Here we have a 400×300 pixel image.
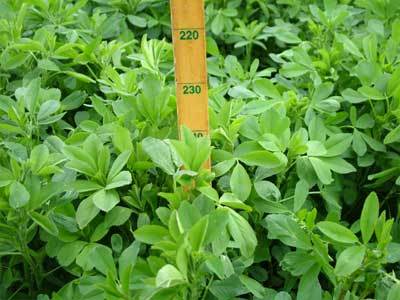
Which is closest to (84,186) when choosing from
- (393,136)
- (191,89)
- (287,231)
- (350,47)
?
(191,89)

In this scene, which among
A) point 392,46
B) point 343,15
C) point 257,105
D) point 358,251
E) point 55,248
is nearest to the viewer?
point 358,251

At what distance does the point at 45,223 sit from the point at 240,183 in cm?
36

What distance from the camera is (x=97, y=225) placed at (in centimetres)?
120

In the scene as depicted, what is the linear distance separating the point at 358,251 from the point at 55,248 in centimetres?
55

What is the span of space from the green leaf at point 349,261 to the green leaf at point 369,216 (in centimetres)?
5

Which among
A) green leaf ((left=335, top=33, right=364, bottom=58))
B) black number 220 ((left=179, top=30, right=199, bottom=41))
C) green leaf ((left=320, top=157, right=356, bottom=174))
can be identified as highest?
black number 220 ((left=179, top=30, right=199, bottom=41))

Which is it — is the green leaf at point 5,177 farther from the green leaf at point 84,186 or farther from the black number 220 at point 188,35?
the black number 220 at point 188,35

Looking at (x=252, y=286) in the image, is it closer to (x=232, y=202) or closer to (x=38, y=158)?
(x=232, y=202)

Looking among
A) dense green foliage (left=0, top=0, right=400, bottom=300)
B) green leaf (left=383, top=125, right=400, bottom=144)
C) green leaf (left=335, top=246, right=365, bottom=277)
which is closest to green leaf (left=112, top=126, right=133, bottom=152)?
dense green foliage (left=0, top=0, right=400, bottom=300)

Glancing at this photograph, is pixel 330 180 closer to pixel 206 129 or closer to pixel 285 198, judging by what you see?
pixel 285 198

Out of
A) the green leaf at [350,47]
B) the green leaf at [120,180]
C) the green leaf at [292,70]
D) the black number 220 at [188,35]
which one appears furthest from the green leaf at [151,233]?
the green leaf at [350,47]

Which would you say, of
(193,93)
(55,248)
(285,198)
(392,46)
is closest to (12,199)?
(55,248)

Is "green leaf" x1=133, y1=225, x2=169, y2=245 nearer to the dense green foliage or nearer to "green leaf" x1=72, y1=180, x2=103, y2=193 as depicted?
the dense green foliage

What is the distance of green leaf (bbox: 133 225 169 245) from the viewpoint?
1.05m
